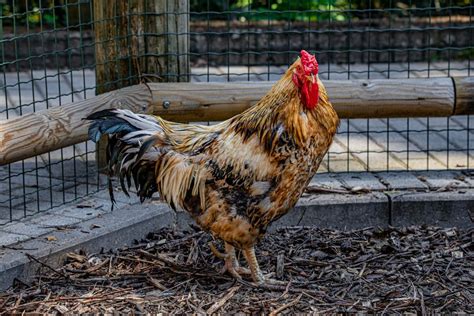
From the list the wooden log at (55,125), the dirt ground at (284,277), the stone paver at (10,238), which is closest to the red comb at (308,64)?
the dirt ground at (284,277)

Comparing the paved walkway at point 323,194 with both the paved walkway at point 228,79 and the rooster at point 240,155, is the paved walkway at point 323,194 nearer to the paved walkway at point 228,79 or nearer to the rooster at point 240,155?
the paved walkway at point 228,79

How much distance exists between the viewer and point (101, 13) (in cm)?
682

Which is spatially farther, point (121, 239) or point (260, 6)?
point (260, 6)

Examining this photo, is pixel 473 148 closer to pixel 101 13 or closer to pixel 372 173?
pixel 372 173

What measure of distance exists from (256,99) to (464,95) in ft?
4.80

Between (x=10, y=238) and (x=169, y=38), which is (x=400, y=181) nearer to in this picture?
(x=169, y=38)

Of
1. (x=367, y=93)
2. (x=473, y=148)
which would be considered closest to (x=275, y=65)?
(x=473, y=148)

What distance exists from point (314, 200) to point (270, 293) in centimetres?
128

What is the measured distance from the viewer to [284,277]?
5762mm

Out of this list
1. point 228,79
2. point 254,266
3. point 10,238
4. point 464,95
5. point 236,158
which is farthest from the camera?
point 228,79

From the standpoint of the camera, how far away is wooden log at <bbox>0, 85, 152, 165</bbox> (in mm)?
5621

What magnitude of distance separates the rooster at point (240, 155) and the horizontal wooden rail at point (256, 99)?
0.76 m

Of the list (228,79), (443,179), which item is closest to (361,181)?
(443,179)

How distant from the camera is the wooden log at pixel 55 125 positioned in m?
5.62
